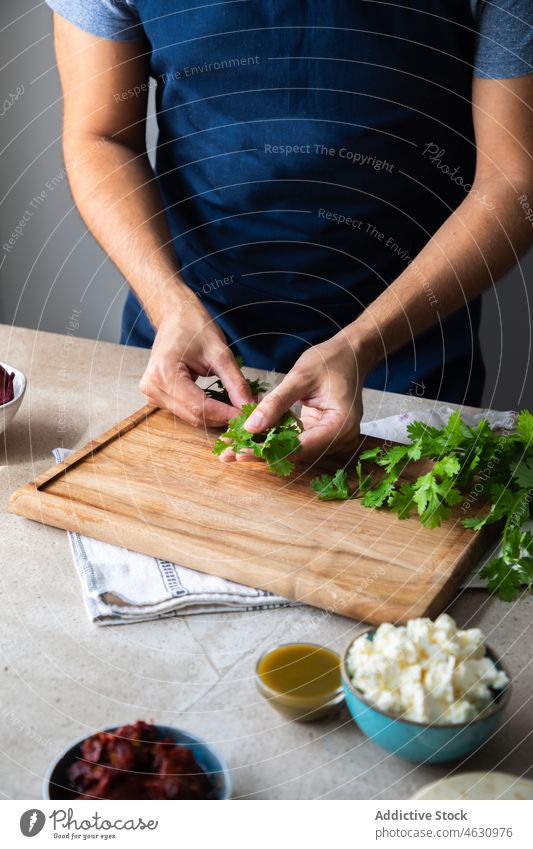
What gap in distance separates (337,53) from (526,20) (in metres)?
0.32

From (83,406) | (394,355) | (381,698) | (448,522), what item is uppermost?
(394,355)

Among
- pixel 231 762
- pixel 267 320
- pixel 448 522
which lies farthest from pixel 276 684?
pixel 267 320

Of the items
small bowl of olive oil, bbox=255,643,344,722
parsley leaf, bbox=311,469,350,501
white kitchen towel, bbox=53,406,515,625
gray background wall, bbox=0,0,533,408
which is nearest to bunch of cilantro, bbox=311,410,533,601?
parsley leaf, bbox=311,469,350,501

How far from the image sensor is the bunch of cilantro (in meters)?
1.22

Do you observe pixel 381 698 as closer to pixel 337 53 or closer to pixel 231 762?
pixel 231 762

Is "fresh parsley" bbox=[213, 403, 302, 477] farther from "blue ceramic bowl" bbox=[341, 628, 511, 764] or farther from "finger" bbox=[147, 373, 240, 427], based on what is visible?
"blue ceramic bowl" bbox=[341, 628, 511, 764]

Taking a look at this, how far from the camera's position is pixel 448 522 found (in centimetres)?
125

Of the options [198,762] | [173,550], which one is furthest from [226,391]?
[198,762]

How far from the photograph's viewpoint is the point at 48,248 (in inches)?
148

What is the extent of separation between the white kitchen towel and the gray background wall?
1.88 meters

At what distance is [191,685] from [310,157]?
1007 millimetres

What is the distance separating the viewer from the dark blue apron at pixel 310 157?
1533mm

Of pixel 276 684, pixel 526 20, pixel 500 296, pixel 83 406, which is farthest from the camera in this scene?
pixel 500 296

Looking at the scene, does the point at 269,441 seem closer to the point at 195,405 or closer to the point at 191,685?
the point at 195,405
